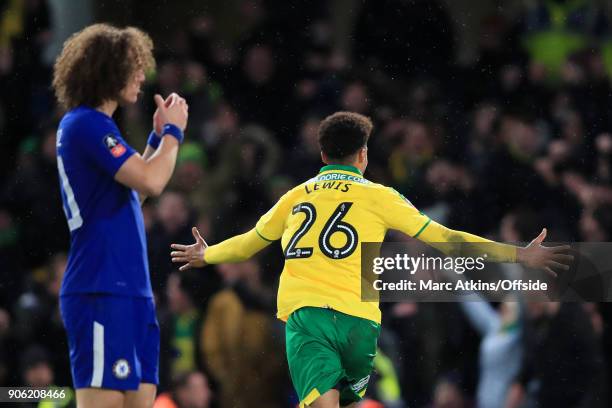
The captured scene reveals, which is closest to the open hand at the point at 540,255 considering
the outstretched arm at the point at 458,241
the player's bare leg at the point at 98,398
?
the outstretched arm at the point at 458,241

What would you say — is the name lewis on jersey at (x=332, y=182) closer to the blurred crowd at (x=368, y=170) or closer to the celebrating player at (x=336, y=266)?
the celebrating player at (x=336, y=266)

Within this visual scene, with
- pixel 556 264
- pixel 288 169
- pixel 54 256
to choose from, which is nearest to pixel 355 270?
pixel 556 264

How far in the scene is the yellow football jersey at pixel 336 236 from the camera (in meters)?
4.93

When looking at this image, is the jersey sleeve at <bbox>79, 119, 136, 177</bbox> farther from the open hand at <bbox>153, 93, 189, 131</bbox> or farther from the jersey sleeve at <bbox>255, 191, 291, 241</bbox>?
the jersey sleeve at <bbox>255, 191, 291, 241</bbox>

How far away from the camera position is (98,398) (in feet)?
12.2

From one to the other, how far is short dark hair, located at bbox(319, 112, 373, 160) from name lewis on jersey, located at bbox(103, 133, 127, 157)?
1533mm

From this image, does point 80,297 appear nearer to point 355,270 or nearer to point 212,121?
point 355,270

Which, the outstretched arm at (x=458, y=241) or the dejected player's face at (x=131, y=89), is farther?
the outstretched arm at (x=458, y=241)

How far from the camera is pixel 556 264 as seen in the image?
490 cm

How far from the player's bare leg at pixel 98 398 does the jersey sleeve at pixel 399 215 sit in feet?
5.58

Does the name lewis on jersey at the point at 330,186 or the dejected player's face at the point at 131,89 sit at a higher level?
the dejected player's face at the point at 131,89

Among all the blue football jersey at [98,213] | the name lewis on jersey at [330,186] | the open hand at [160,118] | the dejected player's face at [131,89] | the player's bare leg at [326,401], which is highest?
the dejected player's face at [131,89]

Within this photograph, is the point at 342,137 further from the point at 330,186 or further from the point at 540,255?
the point at 540,255

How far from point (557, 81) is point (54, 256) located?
15.4ft
